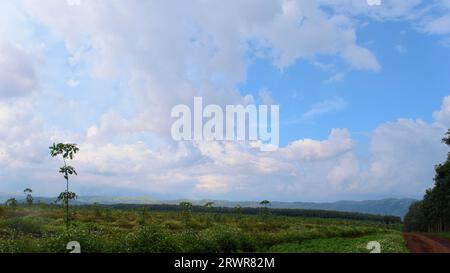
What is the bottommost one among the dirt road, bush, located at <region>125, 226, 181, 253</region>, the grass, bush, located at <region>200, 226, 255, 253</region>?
the dirt road

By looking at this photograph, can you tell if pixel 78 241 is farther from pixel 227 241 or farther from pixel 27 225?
pixel 27 225

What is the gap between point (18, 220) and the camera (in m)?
30.6

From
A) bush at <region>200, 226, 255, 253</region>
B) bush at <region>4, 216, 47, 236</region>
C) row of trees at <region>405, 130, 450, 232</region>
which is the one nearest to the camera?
bush at <region>200, 226, 255, 253</region>

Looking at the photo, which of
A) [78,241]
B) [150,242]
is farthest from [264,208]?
[78,241]

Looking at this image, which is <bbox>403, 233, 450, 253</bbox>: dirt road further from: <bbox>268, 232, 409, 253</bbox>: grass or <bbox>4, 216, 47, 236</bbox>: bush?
<bbox>4, 216, 47, 236</bbox>: bush

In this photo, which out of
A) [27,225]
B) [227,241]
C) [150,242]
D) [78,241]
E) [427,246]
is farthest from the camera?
[427,246]

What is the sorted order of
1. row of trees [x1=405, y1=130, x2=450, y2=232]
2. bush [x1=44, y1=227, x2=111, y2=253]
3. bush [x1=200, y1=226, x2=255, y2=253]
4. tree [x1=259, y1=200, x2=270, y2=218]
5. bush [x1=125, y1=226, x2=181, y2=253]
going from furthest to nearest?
row of trees [x1=405, y1=130, x2=450, y2=232] → tree [x1=259, y1=200, x2=270, y2=218] → bush [x1=200, y1=226, x2=255, y2=253] → bush [x1=125, y1=226, x2=181, y2=253] → bush [x1=44, y1=227, x2=111, y2=253]

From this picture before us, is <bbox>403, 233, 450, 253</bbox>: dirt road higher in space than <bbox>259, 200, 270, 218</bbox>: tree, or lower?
lower

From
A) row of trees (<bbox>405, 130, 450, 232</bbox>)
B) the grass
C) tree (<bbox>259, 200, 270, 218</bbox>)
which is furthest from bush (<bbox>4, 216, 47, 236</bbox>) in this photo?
row of trees (<bbox>405, 130, 450, 232</bbox>)

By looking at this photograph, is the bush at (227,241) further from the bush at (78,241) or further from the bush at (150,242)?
the bush at (78,241)

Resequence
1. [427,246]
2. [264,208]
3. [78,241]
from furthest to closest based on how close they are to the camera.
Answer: [264,208] → [427,246] → [78,241]

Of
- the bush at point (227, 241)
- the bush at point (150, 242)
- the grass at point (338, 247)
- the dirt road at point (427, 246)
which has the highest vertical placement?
the bush at point (150, 242)

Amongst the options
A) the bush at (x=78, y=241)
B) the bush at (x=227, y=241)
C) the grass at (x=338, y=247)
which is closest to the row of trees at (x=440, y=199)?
the grass at (x=338, y=247)
